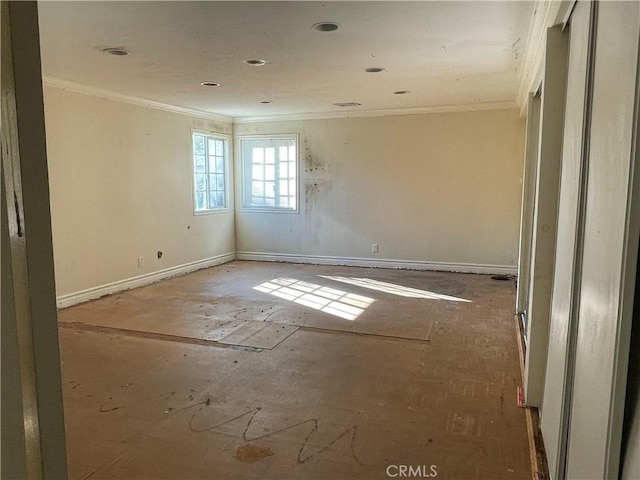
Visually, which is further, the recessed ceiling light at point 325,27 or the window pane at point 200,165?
the window pane at point 200,165

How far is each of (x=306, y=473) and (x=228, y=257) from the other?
6055 mm

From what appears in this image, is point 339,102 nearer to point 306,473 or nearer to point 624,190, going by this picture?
point 306,473

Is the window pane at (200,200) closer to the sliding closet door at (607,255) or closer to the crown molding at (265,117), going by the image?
the crown molding at (265,117)

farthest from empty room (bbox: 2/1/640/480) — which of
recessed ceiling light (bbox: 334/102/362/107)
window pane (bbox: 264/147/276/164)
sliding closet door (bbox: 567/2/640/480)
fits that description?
recessed ceiling light (bbox: 334/102/362/107)

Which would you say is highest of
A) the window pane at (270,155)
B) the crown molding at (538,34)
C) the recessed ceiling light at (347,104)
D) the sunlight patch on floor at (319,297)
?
the recessed ceiling light at (347,104)

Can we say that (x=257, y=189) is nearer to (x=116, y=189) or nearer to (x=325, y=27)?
(x=116, y=189)

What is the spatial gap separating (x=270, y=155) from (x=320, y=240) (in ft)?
5.36

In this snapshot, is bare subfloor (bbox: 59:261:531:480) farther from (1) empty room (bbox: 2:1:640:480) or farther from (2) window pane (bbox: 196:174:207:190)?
(2) window pane (bbox: 196:174:207:190)

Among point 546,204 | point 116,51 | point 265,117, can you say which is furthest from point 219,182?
point 546,204

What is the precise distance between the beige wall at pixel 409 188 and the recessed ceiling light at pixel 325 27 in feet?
12.8

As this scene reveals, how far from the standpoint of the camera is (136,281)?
601 cm

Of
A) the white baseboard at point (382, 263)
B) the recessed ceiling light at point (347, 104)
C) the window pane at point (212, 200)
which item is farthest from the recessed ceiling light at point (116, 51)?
the white baseboard at point (382, 263)

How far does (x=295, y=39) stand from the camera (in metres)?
3.41

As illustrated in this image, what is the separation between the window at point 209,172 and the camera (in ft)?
23.6
